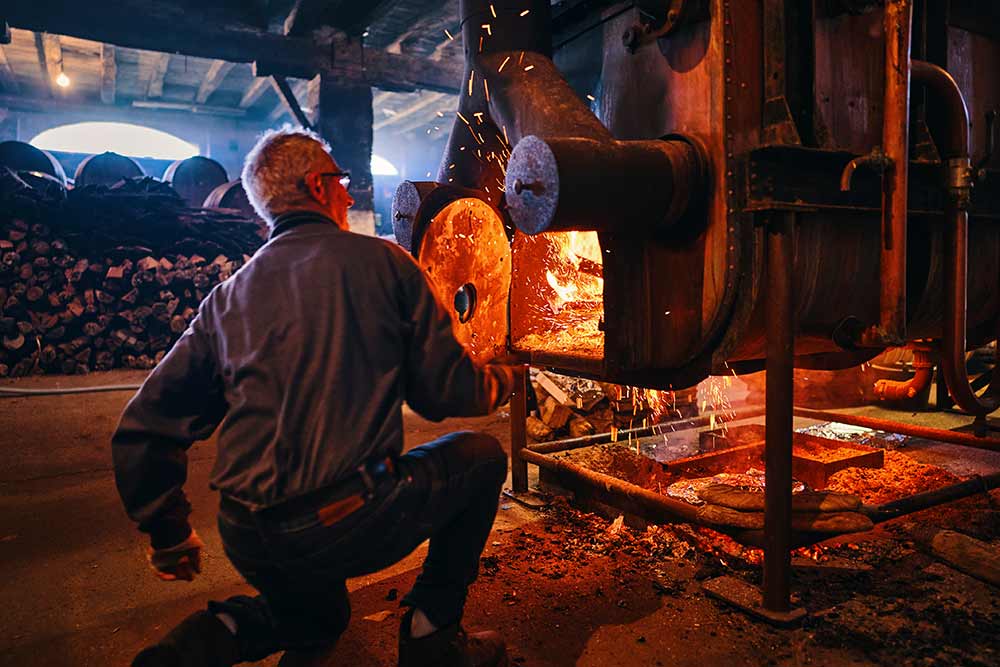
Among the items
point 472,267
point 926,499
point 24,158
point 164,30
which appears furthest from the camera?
point 24,158

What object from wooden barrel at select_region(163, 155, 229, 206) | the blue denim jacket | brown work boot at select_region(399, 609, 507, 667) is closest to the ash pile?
brown work boot at select_region(399, 609, 507, 667)

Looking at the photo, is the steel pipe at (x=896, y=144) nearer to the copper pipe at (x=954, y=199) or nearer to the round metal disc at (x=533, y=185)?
the copper pipe at (x=954, y=199)

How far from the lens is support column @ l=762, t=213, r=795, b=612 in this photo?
248 cm

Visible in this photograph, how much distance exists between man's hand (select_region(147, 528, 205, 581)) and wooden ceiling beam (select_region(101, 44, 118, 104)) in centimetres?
1094

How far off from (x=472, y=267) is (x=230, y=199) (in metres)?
7.37

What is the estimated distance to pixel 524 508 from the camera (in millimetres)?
4023

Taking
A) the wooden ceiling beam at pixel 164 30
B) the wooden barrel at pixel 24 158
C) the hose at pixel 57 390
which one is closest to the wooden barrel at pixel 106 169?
the wooden barrel at pixel 24 158

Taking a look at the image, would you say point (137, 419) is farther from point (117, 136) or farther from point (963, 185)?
point (117, 136)

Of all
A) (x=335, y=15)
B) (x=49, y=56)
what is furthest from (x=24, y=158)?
(x=335, y=15)

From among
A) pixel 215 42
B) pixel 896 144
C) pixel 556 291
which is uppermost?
pixel 215 42

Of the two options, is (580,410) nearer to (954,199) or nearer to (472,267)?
(472,267)

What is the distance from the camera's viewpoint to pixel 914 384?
387 cm

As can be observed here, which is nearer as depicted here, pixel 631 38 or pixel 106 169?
pixel 631 38

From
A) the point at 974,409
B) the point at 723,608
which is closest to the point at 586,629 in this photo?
the point at 723,608
